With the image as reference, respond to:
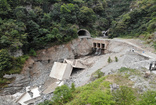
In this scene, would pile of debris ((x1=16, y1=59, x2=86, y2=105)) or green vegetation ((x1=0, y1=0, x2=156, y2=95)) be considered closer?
pile of debris ((x1=16, y1=59, x2=86, y2=105))

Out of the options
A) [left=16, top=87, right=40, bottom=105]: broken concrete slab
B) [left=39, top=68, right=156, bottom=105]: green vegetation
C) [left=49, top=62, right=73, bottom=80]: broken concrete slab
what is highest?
[left=39, top=68, right=156, bottom=105]: green vegetation

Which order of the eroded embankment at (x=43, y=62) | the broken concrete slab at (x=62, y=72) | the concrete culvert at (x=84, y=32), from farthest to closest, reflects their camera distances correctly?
the concrete culvert at (x=84, y=32) → the broken concrete slab at (x=62, y=72) → the eroded embankment at (x=43, y=62)

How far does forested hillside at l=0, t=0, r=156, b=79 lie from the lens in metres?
20.3

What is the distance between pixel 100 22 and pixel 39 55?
31.5 meters

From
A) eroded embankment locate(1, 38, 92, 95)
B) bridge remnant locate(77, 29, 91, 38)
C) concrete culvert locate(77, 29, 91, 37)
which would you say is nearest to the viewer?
eroded embankment locate(1, 38, 92, 95)

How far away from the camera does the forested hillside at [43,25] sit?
66.7 feet

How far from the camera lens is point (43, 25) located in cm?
2712

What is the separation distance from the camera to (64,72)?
67.2 ft

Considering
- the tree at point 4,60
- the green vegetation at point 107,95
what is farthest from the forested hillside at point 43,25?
the green vegetation at point 107,95

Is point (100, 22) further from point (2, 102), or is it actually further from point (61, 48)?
point (2, 102)

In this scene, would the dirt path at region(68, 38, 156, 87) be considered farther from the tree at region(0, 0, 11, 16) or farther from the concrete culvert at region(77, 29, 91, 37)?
the tree at region(0, 0, 11, 16)

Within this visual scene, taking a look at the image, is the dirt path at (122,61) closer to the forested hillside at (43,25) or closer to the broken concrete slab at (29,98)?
the broken concrete slab at (29,98)

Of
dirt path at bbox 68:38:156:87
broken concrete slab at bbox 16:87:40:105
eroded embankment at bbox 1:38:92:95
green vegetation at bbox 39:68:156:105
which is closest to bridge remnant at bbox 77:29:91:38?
eroded embankment at bbox 1:38:92:95

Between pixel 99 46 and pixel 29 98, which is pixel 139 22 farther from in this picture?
pixel 29 98
